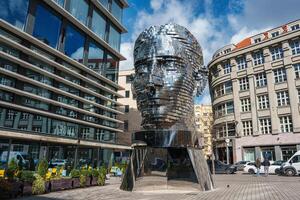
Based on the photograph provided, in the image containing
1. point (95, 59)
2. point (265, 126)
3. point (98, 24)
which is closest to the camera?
point (95, 59)

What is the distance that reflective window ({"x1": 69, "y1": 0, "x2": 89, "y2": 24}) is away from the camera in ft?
104

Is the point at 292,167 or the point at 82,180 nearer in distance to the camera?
the point at 82,180

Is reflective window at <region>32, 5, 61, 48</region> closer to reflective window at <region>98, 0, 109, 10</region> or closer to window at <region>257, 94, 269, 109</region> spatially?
reflective window at <region>98, 0, 109, 10</region>

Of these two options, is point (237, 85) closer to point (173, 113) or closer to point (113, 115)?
point (113, 115)

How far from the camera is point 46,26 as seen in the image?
27656 millimetres

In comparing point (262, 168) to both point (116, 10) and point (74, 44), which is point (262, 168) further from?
point (116, 10)

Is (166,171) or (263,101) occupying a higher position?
(263,101)

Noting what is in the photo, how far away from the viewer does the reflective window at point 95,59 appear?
117 ft

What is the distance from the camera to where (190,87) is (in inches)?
486

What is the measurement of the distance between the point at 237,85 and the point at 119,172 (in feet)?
85.8

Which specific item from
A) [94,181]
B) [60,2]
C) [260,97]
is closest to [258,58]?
[260,97]

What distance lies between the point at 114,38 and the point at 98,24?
4.93 m

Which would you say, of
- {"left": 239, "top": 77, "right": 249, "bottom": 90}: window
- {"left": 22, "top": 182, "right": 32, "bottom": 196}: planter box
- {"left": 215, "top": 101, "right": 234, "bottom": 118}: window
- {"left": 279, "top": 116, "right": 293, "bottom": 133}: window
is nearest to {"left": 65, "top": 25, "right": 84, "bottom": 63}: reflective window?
{"left": 22, "top": 182, "right": 32, "bottom": 196}: planter box

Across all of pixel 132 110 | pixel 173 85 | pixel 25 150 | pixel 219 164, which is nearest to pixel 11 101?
pixel 25 150
